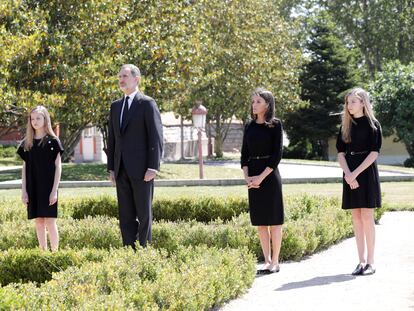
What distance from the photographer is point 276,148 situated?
30.2 feet

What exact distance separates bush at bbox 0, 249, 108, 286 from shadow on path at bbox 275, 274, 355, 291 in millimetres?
1721

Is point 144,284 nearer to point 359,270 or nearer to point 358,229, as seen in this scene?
point 359,270

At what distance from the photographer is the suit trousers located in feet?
29.2

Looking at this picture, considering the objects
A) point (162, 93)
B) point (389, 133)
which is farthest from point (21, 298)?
point (389, 133)

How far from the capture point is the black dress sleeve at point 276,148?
30.1 feet

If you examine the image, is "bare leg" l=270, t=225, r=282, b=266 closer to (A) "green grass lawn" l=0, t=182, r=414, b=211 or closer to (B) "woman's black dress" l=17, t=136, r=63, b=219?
(B) "woman's black dress" l=17, t=136, r=63, b=219

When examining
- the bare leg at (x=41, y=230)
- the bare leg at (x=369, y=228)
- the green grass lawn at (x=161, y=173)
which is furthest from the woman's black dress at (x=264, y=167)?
the green grass lawn at (x=161, y=173)

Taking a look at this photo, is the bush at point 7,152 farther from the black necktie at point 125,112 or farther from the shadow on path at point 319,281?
the shadow on path at point 319,281

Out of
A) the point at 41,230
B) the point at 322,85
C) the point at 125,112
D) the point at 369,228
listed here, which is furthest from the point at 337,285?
the point at 322,85

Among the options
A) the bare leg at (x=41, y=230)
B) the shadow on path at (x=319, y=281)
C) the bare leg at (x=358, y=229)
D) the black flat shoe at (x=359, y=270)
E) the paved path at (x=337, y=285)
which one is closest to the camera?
the paved path at (x=337, y=285)

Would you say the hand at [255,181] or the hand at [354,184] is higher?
the hand at [255,181]

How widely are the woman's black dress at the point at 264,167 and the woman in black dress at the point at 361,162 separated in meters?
0.67

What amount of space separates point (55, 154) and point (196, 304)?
386 cm

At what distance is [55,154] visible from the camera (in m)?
10.0
